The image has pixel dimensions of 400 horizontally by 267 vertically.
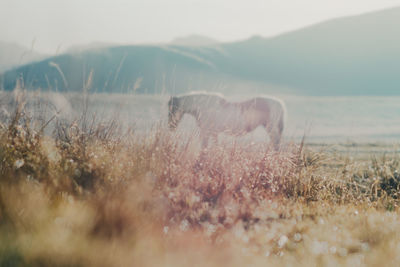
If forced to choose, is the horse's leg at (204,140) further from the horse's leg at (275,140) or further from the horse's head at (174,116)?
the horse's leg at (275,140)

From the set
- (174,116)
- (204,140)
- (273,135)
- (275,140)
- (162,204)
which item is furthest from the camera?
(275,140)

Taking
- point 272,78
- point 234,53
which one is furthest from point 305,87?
point 234,53

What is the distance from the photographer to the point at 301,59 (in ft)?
343

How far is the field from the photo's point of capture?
6.40 ft

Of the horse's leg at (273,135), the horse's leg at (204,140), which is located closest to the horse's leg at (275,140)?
the horse's leg at (273,135)

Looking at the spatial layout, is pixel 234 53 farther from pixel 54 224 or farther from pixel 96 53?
pixel 54 224

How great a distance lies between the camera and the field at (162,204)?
1.95m

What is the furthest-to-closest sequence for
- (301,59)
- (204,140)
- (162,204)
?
(301,59)
(204,140)
(162,204)

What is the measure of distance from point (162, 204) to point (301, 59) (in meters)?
107

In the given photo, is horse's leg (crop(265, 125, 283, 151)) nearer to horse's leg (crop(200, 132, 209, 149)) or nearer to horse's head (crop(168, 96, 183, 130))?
horse's leg (crop(200, 132, 209, 149))

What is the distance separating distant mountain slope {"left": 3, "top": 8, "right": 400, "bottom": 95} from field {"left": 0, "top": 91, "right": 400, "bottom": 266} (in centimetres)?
7784

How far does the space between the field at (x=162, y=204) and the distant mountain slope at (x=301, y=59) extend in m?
77.8

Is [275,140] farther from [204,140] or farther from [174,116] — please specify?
[204,140]

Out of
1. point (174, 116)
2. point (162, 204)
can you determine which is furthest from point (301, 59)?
point (162, 204)
